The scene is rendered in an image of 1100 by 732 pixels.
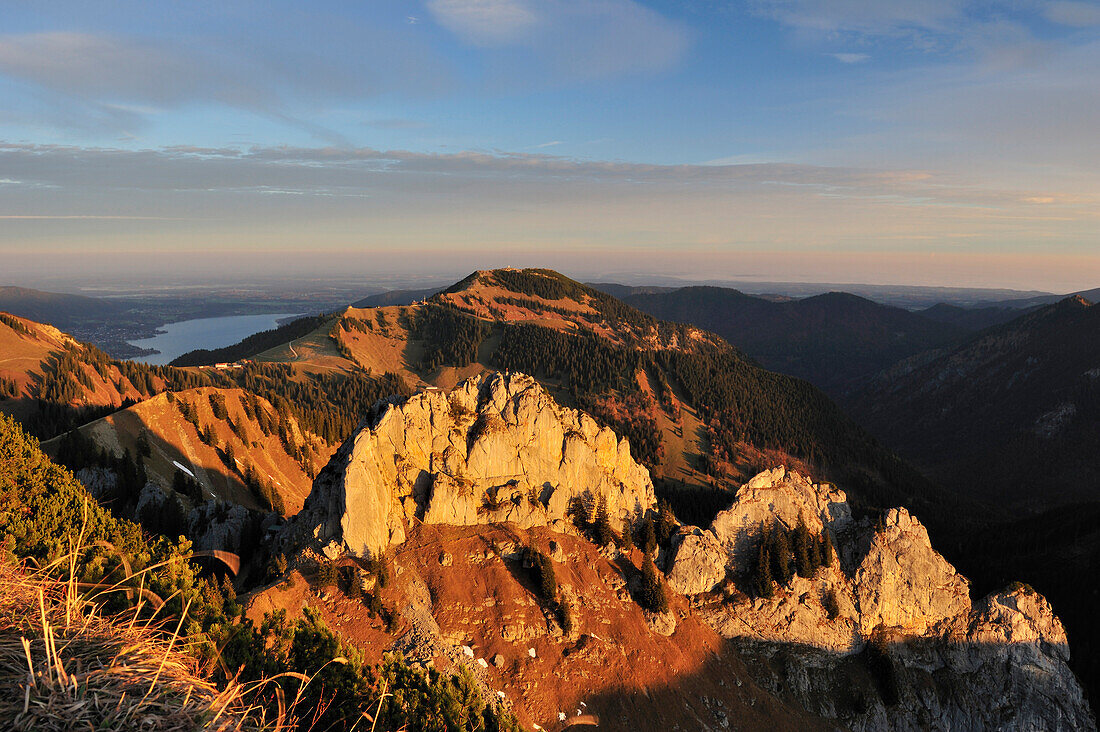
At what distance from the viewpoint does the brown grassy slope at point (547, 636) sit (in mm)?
44469

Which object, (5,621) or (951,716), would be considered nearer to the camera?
(5,621)

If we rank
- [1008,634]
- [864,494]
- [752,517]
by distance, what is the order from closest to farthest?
[1008,634] → [752,517] → [864,494]

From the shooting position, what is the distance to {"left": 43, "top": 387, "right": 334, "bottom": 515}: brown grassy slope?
258 ft

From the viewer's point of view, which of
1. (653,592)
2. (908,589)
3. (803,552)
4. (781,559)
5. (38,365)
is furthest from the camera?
(38,365)

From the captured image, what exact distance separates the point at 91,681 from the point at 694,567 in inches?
2390

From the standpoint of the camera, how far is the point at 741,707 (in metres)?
50.4

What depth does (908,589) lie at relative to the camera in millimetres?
62062

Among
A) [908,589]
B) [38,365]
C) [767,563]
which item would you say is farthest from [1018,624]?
[38,365]

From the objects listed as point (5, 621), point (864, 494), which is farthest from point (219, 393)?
point (864, 494)

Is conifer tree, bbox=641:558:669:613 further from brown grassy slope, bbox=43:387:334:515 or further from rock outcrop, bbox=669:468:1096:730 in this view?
brown grassy slope, bbox=43:387:334:515

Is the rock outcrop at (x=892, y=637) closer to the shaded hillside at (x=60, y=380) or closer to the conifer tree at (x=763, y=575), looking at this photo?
the conifer tree at (x=763, y=575)

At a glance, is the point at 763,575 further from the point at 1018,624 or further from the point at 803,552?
the point at 1018,624

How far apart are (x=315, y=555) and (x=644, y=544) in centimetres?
3546

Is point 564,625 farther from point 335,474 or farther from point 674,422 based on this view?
point 674,422
